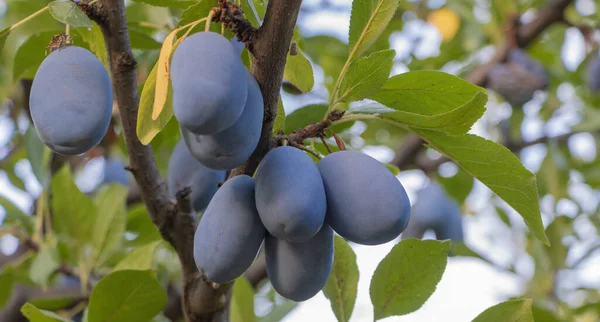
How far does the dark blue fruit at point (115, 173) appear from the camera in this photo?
1.90 m

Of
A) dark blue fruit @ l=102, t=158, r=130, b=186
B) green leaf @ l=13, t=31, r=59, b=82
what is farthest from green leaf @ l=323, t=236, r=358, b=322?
dark blue fruit @ l=102, t=158, r=130, b=186

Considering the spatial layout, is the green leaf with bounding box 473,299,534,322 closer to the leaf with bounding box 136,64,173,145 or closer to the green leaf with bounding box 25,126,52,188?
the leaf with bounding box 136,64,173,145

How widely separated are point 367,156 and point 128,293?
385 mm

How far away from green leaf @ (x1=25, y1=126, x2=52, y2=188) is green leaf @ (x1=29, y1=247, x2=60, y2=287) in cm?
20

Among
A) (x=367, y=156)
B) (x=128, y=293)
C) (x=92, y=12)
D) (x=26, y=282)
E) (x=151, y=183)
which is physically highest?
(x=92, y=12)

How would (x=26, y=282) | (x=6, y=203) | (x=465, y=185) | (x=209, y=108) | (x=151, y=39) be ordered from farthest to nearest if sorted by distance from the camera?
(x=465, y=185)
(x=6, y=203)
(x=26, y=282)
(x=151, y=39)
(x=209, y=108)

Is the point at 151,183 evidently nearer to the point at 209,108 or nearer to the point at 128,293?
the point at 128,293

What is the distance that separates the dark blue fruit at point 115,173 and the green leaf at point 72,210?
0.43 metres

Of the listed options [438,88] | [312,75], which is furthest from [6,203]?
[438,88]

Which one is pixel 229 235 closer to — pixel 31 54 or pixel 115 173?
pixel 31 54

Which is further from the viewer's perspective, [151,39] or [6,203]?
[6,203]

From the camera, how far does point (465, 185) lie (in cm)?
190

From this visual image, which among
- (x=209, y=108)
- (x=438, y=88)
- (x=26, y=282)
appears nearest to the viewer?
(x=209, y=108)

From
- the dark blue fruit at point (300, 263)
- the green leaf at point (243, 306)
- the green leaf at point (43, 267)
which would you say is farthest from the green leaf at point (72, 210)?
the dark blue fruit at point (300, 263)
